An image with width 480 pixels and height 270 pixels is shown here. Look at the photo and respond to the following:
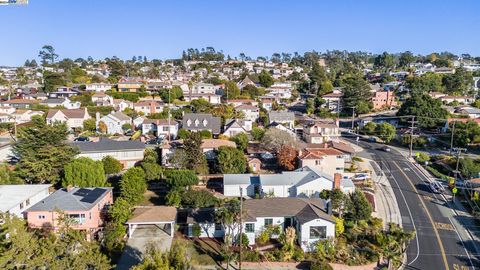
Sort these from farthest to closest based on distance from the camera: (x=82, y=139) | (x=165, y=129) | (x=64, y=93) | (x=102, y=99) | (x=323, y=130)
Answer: (x=64, y=93), (x=102, y=99), (x=323, y=130), (x=165, y=129), (x=82, y=139)

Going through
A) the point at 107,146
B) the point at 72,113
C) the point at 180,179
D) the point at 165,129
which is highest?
the point at 72,113

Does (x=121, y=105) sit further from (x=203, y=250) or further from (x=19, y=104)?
(x=203, y=250)

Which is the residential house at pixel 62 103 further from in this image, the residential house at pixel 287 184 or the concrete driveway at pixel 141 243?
the concrete driveway at pixel 141 243

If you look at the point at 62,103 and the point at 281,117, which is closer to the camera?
the point at 281,117

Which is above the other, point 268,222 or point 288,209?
point 288,209

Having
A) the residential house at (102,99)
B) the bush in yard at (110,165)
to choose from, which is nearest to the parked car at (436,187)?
the bush in yard at (110,165)

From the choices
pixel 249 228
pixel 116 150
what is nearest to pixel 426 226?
pixel 249 228

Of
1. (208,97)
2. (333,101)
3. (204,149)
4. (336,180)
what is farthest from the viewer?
(333,101)

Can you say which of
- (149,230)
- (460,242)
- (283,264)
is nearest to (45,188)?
(149,230)
